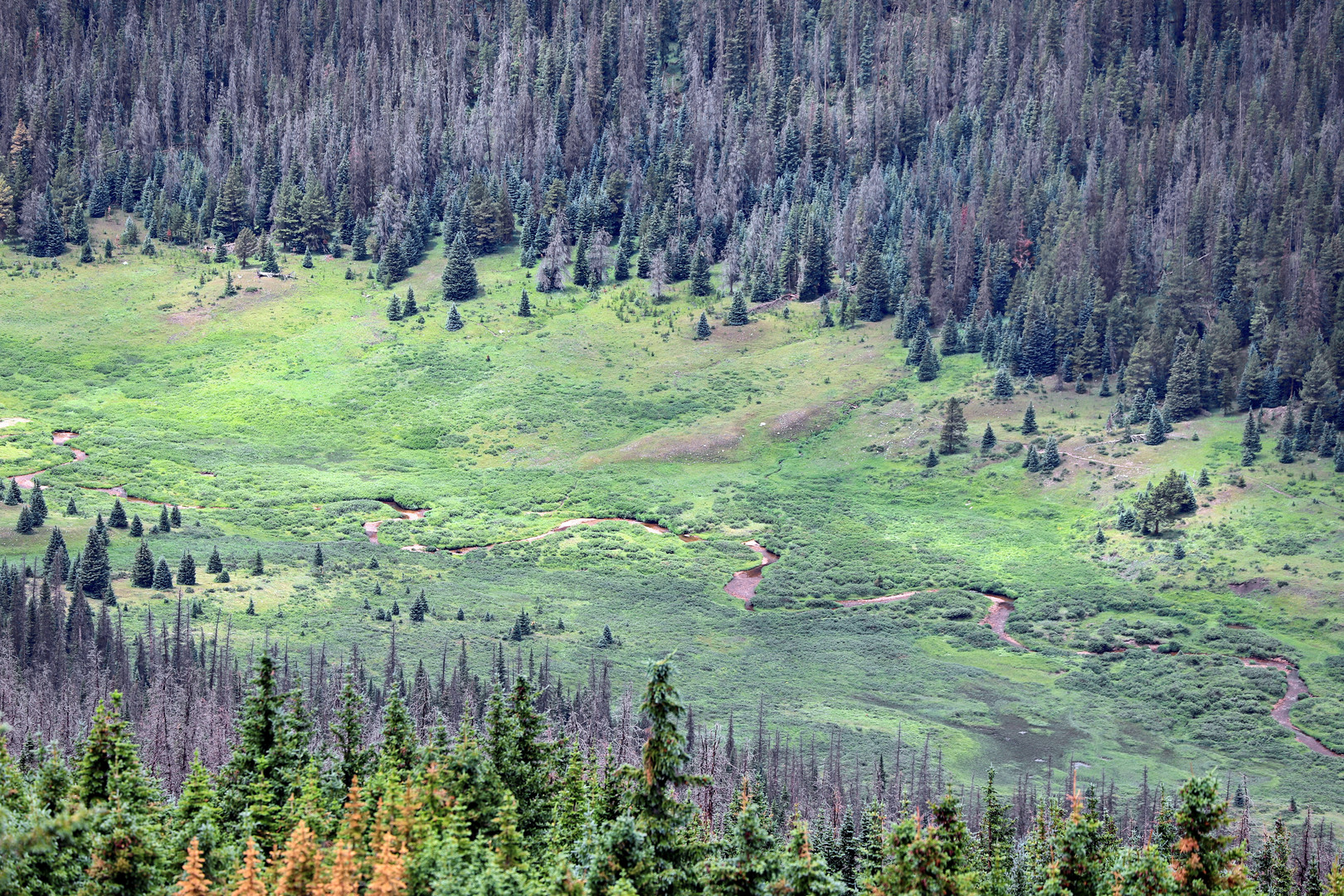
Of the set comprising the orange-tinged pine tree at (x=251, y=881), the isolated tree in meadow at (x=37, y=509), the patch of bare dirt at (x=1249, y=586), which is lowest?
the patch of bare dirt at (x=1249, y=586)

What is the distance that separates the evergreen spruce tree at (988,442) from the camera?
19462cm

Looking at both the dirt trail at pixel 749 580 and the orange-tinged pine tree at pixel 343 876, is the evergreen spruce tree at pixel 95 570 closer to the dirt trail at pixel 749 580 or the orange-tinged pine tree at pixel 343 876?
the dirt trail at pixel 749 580

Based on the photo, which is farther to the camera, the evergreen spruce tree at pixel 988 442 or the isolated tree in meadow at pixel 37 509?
the evergreen spruce tree at pixel 988 442

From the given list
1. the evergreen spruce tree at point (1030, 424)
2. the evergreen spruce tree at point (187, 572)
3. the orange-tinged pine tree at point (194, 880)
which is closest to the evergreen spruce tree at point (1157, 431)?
the evergreen spruce tree at point (1030, 424)

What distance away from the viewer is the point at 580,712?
409 feet

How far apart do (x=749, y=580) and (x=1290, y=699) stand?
55.3 m

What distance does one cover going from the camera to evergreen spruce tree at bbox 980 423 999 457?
195 metres

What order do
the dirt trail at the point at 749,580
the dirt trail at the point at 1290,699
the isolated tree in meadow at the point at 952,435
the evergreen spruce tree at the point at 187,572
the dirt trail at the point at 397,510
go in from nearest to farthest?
the dirt trail at the point at 1290,699, the evergreen spruce tree at the point at 187,572, the dirt trail at the point at 749,580, the dirt trail at the point at 397,510, the isolated tree in meadow at the point at 952,435

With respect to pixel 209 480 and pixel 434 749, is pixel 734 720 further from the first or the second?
pixel 209 480

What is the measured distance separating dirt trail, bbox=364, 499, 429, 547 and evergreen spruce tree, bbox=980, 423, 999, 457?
217 ft

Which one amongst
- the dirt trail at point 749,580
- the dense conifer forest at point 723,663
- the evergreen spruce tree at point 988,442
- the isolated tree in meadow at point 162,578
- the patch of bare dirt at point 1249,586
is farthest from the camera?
the evergreen spruce tree at point 988,442

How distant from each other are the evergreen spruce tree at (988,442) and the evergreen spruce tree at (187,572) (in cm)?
9177

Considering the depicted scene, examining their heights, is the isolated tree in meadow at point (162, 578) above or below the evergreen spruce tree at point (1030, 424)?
below

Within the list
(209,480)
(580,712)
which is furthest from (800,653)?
(209,480)
